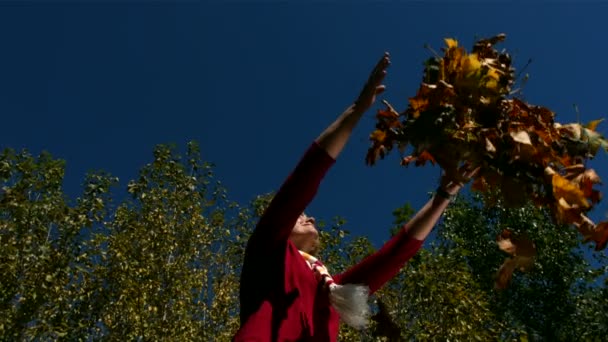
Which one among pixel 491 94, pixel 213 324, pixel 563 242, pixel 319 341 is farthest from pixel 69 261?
pixel 563 242

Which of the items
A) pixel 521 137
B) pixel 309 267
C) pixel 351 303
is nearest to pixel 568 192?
pixel 521 137

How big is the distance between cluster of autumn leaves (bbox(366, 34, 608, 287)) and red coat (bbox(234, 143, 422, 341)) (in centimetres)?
45

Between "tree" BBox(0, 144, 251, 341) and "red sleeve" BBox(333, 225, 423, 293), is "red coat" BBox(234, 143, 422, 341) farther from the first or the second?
"tree" BBox(0, 144, 251, 341)

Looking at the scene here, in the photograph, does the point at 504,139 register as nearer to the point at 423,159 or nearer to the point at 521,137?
the point at 521,137

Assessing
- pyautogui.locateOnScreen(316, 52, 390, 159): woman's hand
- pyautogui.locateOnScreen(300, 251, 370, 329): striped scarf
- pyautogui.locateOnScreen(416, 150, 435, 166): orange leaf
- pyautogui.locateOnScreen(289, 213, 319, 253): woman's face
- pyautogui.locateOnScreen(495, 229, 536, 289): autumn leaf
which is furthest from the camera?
pyautogui.locateOnScreen(289, 213, 319, 253): woman's face

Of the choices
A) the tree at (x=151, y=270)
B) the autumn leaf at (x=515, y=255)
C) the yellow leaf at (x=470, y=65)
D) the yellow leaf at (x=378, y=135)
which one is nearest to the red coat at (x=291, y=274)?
the yellow leaf at (x=378, y=135)

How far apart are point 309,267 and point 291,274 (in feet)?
0.81

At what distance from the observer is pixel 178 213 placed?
567 inches

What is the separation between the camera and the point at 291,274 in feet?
8.82

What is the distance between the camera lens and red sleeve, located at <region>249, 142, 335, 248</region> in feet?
7.34

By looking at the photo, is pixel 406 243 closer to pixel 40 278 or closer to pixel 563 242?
pixel 40 278

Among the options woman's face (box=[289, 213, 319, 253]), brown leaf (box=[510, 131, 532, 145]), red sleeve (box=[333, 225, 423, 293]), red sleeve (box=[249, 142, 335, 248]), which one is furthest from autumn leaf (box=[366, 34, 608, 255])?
woman's face (box=[289, 213, 319, 253])

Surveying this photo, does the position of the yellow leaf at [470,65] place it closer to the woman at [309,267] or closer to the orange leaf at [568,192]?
the woman at [309,267]

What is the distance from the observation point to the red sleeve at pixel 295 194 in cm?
224
